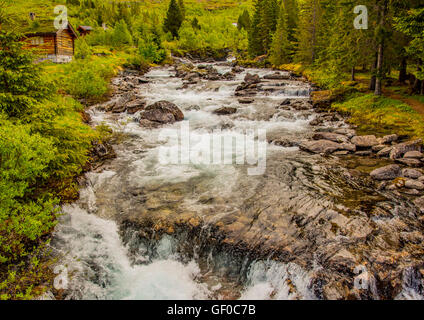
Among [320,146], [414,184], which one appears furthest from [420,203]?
[320,146]

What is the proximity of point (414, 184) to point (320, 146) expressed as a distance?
525 centimetres

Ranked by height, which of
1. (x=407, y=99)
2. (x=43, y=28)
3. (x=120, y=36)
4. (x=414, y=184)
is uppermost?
(x=120, y=36)

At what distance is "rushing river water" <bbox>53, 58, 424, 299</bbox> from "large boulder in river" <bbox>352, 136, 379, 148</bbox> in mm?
2368

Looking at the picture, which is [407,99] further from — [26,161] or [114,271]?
[26,161]

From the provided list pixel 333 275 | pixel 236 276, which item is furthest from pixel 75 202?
pixel 333 275

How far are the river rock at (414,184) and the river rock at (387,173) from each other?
741 millimetres

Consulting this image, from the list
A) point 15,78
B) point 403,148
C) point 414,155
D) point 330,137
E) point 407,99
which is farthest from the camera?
point 407,99

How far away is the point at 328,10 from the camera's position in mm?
38562

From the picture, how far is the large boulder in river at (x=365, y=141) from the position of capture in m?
15.0

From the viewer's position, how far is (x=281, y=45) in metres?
49.7

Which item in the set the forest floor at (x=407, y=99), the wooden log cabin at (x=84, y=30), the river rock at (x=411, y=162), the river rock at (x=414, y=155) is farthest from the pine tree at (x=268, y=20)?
the river rock at (x=411, y=162)

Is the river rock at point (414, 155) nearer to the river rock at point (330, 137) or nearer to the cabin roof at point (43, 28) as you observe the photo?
the river rock at point (330, 137)

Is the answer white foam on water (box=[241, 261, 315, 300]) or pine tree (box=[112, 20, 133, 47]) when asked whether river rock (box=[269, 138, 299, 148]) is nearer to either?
white foam on water (box=[241, 261, 315, 300])
